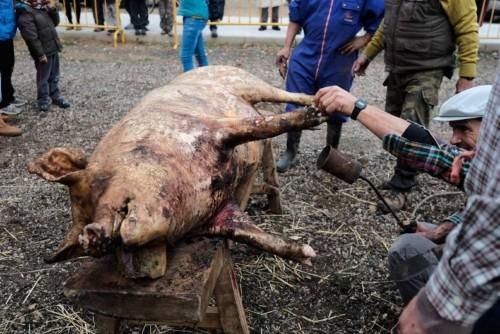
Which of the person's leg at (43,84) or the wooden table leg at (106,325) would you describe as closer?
the wooden table leg at (106,325)

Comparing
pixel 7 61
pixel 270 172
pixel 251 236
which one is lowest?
pixel 270 172

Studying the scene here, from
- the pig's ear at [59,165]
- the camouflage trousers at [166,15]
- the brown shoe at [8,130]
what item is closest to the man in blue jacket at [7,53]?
the brown shoe at [8,130]

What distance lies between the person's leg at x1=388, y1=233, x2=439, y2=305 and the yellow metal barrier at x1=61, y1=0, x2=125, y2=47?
23.9 ft

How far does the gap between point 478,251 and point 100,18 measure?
9.23 meters

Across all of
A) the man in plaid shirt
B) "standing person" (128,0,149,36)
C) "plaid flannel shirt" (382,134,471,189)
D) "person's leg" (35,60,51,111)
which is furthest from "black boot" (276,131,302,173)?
"standing person" (128,0,149,36)

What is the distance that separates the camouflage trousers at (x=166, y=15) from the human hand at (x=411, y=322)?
827 cm

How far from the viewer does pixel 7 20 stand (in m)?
5.29

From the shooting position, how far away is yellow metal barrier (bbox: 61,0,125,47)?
8977mm

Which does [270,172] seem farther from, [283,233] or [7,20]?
[7,20]

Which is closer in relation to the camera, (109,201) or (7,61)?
(109,201)

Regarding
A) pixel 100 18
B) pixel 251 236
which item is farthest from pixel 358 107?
pixel 100 18

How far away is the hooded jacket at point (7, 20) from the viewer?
5.27 m

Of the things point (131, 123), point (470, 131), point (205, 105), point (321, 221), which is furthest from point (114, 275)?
point (321, 221)

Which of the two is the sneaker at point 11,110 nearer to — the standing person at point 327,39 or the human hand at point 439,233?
the standing person at point 327,39
